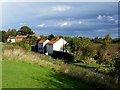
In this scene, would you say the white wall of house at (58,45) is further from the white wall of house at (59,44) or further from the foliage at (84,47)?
the foliage at (84,47)

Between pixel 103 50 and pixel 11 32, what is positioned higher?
pixel 11 32

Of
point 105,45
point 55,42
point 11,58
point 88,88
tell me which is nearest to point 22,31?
point 55,42

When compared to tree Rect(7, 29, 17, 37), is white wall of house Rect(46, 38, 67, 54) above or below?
below

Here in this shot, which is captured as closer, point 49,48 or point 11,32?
point 49,48

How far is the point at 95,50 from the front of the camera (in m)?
34.9

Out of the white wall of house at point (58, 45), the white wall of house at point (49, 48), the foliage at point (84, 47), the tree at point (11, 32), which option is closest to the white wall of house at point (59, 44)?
the white wall of house at point (58, 45)

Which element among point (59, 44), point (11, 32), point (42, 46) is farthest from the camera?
point (11, 32)

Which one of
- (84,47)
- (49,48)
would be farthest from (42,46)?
(84,47)

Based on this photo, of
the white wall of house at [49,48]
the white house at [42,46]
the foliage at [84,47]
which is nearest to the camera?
the foliage at [84,47]

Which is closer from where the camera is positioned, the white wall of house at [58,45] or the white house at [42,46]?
the white wall of house at [58,45]

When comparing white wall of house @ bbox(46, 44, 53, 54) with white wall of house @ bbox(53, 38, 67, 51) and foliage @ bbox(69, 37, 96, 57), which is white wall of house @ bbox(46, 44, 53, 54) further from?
foliage @ bbox(69, 37, 96, 57)

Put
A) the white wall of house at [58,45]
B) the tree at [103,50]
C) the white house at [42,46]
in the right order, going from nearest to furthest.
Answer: the tree at [103,50], the white wall of house at [58,45], the white house at [42,46]

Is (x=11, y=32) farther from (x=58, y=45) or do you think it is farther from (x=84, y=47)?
(x=84, y=47)

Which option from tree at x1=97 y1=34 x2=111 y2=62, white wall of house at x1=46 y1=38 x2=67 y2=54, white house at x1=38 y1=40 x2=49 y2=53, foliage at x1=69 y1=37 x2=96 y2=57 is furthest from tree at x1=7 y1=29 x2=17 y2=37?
tree at x1=97 y1=34 x2=111 y2=62
